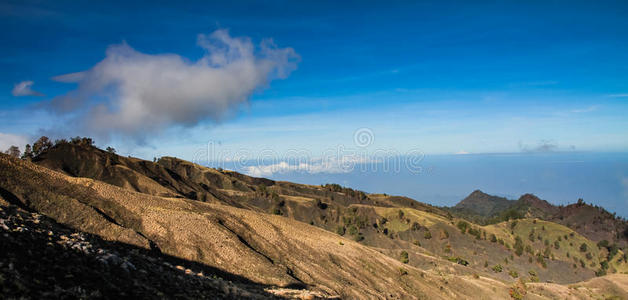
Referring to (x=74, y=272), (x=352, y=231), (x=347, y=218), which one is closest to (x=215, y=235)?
(x=74, y=272)

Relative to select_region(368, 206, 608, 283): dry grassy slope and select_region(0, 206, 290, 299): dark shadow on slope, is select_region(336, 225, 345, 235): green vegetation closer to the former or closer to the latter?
select_region(368, 206, 608, 283): dry grassy slope

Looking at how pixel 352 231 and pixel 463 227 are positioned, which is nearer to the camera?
pixel 352 231

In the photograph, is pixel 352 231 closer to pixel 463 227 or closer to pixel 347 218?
pixel 347 218

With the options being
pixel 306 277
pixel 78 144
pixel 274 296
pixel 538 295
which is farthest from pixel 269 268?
pixel 78 144

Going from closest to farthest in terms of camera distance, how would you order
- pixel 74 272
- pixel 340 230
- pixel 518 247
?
pixel 74 272 < pixel 518 247 < pixel 340 230

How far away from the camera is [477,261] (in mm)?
146125

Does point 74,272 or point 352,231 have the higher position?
point 74,272

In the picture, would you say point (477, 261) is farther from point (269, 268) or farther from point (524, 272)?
point (269, 268)

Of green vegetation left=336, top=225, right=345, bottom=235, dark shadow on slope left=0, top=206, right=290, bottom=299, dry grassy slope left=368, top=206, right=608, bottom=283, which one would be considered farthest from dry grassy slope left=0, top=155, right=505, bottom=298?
green vegetation left=336, top=225, right=345, bottom=235

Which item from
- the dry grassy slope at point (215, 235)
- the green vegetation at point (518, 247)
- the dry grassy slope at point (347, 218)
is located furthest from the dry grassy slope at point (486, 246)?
the dry grassy slope at point (215, 235)

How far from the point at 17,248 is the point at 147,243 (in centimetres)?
1802

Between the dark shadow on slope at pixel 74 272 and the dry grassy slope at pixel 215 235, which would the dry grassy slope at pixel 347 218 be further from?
the dark shadow on slope at pixel 74 272

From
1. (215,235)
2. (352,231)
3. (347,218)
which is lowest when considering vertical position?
(352,231)

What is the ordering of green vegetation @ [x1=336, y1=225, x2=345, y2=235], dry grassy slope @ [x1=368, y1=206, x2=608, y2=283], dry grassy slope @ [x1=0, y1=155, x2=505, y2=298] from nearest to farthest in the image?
1. dry grassy slope @ [x1=0, y1=155, x2=505, y2=298]
2. dry grassy slope @ [x1=368, y1=206, x2=608, y2=283]
3. green vegetation @ [x1=336, y1=225, x2=345, y2=235]
